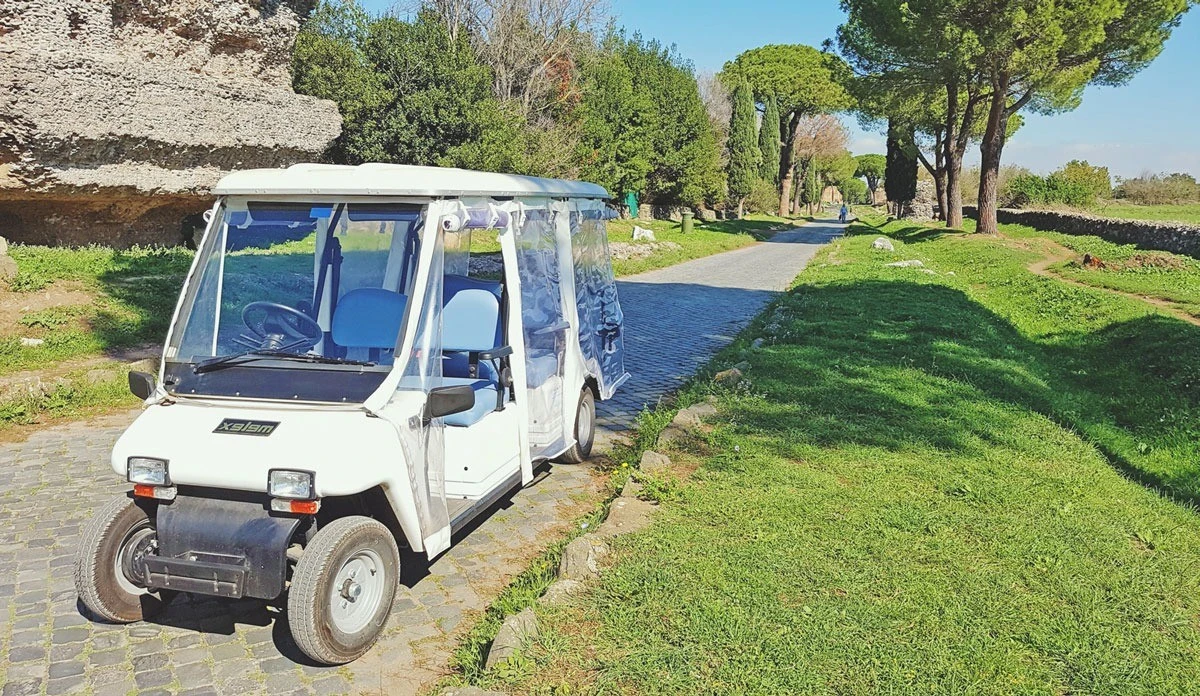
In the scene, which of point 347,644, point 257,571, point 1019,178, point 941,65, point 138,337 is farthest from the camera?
point 1019,178

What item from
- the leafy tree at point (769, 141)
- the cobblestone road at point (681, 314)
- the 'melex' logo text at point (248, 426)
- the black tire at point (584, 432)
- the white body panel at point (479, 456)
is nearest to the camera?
the 'melex' logo text at point (248, 426)

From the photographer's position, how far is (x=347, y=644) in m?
3.63

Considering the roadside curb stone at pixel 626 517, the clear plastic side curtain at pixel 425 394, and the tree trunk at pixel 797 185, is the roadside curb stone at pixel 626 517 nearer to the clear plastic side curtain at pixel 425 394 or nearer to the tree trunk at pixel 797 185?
the clear plastic side curtain at pixel 425 394

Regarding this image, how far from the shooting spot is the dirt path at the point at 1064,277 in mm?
13344

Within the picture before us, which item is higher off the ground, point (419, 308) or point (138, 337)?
point (419, 308)

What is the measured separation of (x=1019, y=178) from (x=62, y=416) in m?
51.8

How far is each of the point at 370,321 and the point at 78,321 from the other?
290 inches

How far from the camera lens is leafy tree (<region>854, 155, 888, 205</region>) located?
4850 inches

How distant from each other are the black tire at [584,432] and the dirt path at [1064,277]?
9.74 metres

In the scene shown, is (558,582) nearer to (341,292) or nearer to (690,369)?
(341,292)

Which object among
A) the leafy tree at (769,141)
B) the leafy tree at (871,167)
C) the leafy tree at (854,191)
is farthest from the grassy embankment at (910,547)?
the leafy tree at (871,167)

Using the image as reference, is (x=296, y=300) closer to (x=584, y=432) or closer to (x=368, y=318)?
(x=368, y=318)

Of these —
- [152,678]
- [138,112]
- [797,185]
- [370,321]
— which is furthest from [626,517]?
[797,185]

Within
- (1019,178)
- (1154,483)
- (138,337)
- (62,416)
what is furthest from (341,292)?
(1019,178)
